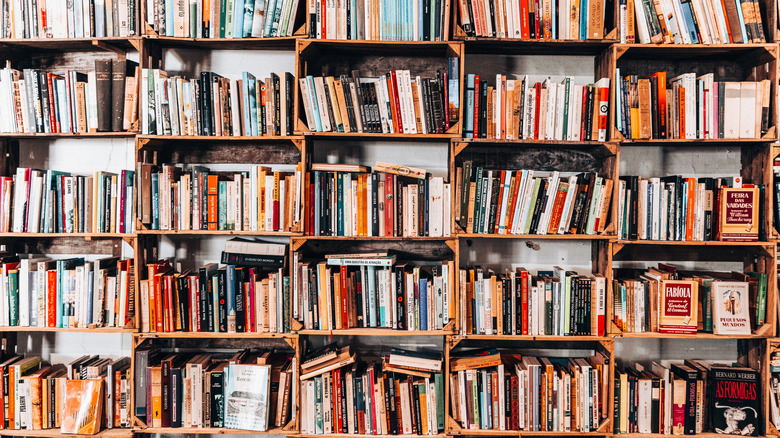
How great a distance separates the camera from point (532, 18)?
Answer: 212 centimetres

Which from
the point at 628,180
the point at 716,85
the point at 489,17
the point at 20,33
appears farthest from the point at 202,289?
the point at 716,85

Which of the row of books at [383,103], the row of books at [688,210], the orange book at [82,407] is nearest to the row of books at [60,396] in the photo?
the orange book at [82,407]

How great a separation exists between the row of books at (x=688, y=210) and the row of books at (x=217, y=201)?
157 centimetres

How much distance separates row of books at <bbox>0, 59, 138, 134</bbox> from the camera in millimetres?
2154

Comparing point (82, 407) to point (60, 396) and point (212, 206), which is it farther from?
point (212, 206)

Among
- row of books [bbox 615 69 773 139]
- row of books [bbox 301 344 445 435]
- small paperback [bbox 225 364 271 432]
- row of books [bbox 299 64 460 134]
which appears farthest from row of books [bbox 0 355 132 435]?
row of books [bbox 615 69 773 139]

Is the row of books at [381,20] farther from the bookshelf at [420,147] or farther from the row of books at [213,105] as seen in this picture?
the row of books at [213,105]

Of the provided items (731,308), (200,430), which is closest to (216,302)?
(200,430)

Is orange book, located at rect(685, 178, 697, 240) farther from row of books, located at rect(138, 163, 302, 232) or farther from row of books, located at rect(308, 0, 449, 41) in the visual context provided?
row of books, located at rect(138, 163, 302, 232)

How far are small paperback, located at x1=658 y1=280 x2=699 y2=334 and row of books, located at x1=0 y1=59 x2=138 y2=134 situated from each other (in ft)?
8.52

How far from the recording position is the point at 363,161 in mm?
2422

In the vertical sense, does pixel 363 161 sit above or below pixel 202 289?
above

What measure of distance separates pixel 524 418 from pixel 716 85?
178cm

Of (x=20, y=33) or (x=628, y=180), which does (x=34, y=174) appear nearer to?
(x=20, y=33)
